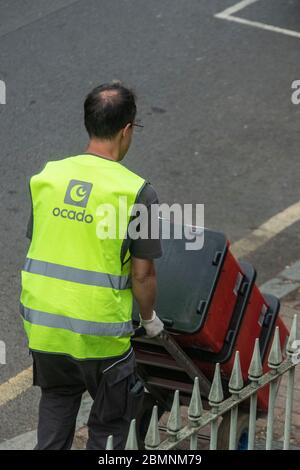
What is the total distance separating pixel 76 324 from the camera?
183 inches

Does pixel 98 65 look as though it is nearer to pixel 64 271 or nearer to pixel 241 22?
pixel 241 22

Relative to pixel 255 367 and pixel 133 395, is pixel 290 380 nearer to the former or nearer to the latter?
pixel 255 367

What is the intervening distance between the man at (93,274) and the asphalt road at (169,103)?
1.87m

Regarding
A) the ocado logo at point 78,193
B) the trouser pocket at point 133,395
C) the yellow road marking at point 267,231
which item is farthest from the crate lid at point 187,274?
the yellow road marking at point 267,231

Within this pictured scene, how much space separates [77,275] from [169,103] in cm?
550

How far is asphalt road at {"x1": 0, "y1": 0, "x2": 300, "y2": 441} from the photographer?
8375 millimetres

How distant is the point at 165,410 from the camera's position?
5719 mm

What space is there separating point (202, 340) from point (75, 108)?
5002 mm

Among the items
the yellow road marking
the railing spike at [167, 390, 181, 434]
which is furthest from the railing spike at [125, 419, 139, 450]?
the yellow road marking

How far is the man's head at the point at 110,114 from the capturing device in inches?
188

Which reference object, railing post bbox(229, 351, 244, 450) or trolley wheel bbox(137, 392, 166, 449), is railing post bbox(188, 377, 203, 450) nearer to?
railing post bbox(229, 351, 244, 450)

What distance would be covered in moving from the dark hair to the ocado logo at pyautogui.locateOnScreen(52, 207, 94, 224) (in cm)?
37

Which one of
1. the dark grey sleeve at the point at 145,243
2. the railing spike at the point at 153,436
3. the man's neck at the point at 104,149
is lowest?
the railing spike at the point at 153,436

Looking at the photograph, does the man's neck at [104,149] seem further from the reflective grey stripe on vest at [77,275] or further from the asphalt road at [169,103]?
the asphalt road at [169,103]
